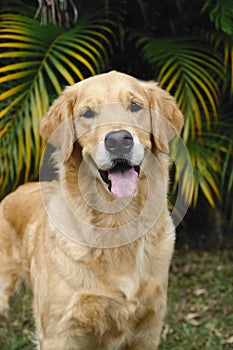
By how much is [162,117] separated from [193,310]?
255 centimetres

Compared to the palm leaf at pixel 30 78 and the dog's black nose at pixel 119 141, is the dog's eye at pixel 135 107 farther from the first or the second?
the palm leaf at pixel 30 78

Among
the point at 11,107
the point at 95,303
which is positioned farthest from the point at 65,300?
the point at 11,107

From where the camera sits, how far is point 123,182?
3463mm

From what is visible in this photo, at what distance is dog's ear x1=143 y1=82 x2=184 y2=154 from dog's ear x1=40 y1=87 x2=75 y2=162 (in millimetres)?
444

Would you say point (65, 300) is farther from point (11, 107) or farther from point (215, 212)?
point (215, 212)

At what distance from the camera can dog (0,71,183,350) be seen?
11.6 ft

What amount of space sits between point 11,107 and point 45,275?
2602 millimetres

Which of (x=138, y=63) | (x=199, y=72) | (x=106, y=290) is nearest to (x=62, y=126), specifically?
(x=106, y=290)

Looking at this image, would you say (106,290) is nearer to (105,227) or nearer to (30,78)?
(105,227)

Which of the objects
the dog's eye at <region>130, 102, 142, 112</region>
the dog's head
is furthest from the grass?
the dog's eye at <region>130, 102, 142, 112</region>

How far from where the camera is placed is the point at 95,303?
3.57 meters

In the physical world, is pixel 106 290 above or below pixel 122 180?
below

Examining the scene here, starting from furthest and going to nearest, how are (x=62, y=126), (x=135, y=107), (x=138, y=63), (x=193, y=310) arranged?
1. (x=138, y=63)
2. (x=193, y=310)
3. (x=62, y=126)
4. (x=135, y=107)

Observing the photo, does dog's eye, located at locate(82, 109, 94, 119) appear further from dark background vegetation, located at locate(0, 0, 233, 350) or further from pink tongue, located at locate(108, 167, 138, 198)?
dark background vegetation, located at locate(0, 0, 233, 350)
